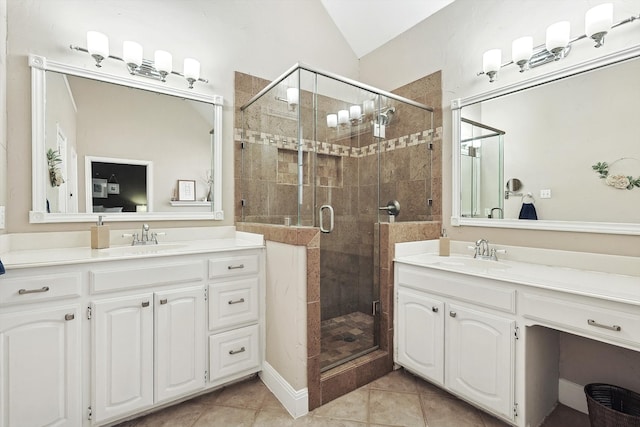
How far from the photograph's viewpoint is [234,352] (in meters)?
1.92

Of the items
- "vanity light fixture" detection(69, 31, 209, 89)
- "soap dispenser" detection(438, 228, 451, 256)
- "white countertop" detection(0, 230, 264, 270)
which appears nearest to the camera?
"white countertop" detection(0, 230, 264, 270)

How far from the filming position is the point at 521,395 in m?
1.49

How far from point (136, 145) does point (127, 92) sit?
1.21 feet

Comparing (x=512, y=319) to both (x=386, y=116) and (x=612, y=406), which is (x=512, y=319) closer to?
(x=612, y=406)

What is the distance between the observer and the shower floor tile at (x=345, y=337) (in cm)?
206

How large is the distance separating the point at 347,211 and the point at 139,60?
1788 millimetres

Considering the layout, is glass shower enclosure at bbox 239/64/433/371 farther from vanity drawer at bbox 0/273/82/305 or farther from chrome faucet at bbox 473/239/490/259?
vanity drawer at bbox 0/273/82/305

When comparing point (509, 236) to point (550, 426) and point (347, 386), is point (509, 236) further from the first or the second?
point (347, 386)

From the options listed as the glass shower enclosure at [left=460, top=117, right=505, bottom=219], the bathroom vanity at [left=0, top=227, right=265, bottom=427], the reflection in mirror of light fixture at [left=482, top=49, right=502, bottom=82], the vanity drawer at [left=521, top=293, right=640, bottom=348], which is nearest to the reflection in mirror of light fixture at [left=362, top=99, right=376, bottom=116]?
the glass shower enclosure at [left=460, top=117, right=505, bottom=219]

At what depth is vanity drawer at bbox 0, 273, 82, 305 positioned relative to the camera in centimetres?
131

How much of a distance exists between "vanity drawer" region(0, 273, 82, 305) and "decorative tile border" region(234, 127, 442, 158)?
56.5 inches

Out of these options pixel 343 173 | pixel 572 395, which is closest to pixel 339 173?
pixel 343 173

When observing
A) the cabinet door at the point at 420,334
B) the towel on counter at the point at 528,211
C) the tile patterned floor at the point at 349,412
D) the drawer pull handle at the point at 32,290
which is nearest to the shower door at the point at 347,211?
the cabinet door at the point at 420,334

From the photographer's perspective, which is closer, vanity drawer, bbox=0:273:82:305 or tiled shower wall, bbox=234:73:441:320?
vanity drawer, bbox=0:273:82:305
